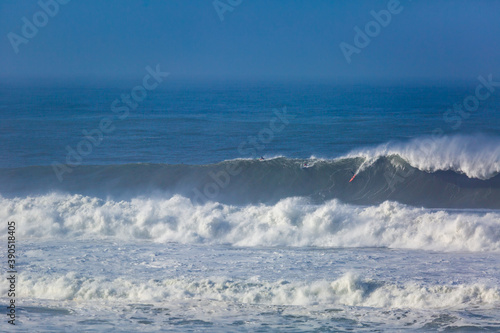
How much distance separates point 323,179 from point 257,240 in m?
6.31

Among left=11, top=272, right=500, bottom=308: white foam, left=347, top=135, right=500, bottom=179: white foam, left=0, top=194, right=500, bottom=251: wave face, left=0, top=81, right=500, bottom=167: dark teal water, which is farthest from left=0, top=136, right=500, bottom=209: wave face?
left=11, top=272, right=500, bottom=308: white foam

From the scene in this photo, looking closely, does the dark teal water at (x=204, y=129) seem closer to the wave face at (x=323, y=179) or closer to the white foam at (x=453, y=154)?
the wave face at (x=323, y=179)

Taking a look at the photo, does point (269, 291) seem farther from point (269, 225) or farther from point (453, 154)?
point (453, 154)

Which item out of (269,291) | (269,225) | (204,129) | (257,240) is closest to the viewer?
(269,291)

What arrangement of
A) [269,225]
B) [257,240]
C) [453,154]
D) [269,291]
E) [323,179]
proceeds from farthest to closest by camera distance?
[323,179], [453,154], [269,225], [257,240], [269,291]

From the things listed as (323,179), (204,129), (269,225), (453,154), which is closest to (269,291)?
(269,225)

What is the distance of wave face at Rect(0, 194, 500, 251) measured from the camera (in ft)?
43.8

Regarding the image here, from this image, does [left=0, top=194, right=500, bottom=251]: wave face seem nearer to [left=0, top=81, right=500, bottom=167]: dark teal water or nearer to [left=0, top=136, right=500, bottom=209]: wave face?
[left=0, top=136, right=500, bottom=209]: wave face

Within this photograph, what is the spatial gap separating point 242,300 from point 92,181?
11.9 meters

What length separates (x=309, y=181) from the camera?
19391 millimetres

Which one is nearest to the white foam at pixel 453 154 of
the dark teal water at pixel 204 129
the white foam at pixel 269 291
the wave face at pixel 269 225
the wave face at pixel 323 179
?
the wave face at pixel 323 179

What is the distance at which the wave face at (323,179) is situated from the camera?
59.2ft

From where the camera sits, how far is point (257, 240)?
45.0 feet

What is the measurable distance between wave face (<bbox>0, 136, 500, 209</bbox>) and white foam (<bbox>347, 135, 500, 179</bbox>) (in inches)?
1.2
